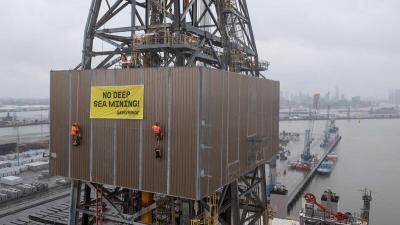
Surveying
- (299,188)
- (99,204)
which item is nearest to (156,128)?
(99,204)

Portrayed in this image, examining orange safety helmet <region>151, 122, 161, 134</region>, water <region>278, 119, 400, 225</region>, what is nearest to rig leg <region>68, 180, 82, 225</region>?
orange safety helmet <region>151, 122, 161, 134</region>

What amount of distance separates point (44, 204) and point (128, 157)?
3685 centimetres

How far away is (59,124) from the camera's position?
14523 mm

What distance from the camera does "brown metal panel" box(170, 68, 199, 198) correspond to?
11.3 meters

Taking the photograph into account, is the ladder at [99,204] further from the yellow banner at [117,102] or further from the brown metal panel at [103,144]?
the yellow banner at [117,102]

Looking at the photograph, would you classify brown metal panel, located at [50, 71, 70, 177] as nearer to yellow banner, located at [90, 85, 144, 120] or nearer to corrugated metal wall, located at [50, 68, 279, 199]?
corrugated metal wall, located at [50, 68, 279, 199]

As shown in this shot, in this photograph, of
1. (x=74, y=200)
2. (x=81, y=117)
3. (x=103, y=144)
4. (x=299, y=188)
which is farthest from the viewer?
(x=299, y=188)

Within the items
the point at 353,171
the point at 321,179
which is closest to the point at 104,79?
the point at 321,179

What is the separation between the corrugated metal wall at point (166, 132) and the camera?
1145 cm

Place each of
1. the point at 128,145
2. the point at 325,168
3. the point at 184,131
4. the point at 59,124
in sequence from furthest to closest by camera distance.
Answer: the point at 325,168
the point at 59,124
the point at 128,145
the point at 184,131

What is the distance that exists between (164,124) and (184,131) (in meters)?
0.83

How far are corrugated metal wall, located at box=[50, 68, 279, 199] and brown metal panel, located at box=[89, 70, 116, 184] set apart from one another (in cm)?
4

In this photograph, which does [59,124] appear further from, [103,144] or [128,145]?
[128,145]

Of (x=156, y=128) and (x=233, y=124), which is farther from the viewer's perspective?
(x=233, y=124)
